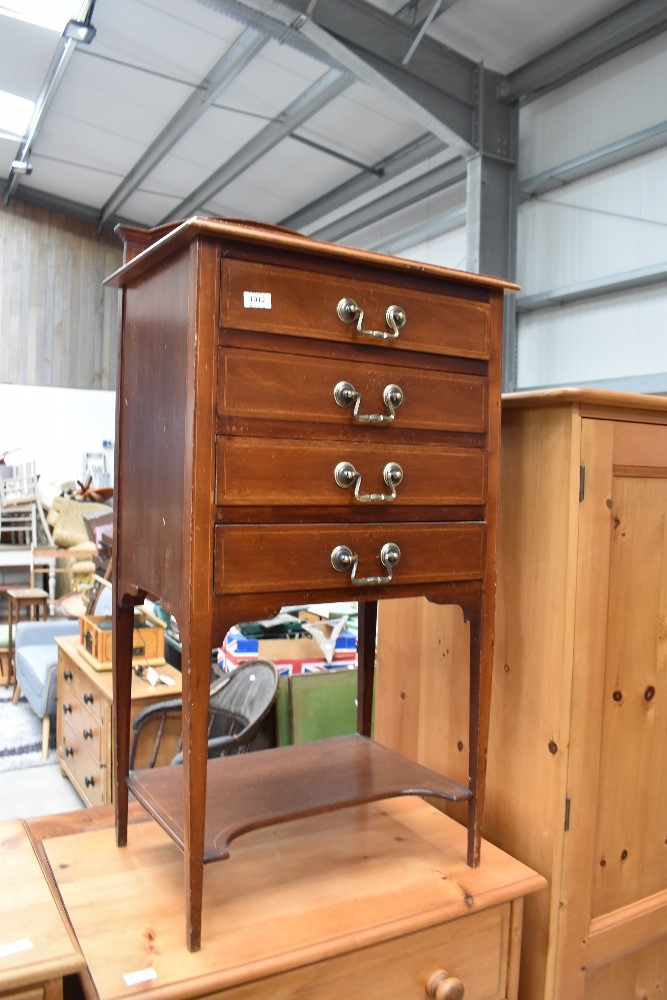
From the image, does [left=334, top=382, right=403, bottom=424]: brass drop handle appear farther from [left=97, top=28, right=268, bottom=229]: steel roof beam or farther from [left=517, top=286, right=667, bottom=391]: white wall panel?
[left=97, top=28, right=268, bottom=229]: steel roof beam

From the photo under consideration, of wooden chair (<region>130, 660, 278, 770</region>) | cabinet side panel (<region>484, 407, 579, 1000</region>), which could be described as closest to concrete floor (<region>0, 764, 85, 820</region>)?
wooden chair (<region>130, 660, 278, 770</region>)

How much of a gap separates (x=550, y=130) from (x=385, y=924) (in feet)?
17.0

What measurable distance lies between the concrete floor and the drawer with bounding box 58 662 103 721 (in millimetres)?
434

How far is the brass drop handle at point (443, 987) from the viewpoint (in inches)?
53.1

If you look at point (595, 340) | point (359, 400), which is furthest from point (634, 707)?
point (595, 340)

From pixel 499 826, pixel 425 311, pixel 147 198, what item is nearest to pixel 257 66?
pixel 147 198

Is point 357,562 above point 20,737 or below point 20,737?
above

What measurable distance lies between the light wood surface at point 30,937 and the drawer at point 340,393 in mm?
794

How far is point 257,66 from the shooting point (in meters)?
5.71

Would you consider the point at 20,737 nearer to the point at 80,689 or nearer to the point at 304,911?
the point at 80,689

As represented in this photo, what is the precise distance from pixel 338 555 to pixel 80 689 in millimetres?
3169

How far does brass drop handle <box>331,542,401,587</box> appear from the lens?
1.28 m

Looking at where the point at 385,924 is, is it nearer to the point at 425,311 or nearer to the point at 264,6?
the point at 425,311

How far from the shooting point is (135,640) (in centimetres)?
401
